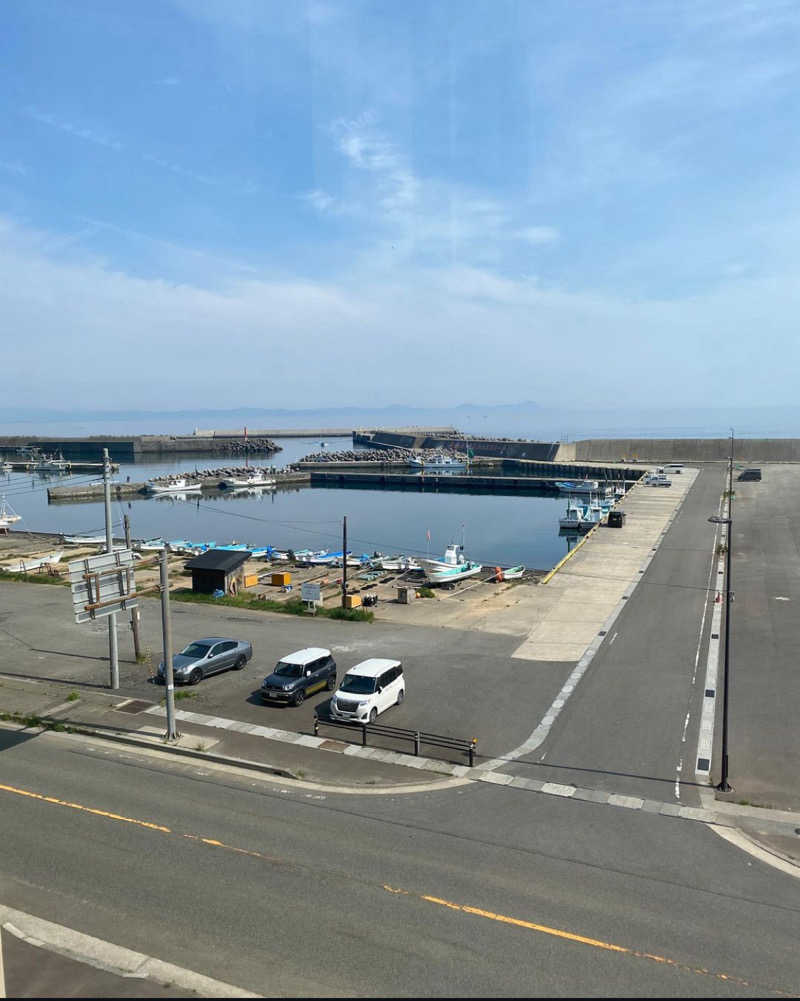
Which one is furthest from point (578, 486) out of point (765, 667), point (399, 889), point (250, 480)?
point (399, 889)

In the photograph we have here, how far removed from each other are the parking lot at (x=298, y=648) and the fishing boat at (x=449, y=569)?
16505mm

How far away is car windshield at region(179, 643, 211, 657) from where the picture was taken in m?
26.6

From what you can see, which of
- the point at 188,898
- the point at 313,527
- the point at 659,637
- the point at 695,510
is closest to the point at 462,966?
the point at 188,898

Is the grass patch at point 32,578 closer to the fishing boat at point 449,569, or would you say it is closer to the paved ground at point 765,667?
the fishing boat at point 449,569

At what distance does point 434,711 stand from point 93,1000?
580 inches

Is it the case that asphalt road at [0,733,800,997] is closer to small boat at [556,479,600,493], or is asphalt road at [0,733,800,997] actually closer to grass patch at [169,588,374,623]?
grass patch at [169,588,374,623]

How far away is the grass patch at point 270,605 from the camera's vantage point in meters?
35.8

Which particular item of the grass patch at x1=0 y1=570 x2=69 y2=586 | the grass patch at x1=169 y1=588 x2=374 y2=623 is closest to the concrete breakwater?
the grass patch at x1=0 y1=570 x2=69 y2=586

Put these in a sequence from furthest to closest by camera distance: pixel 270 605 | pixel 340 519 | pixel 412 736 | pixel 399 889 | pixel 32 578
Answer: pixel 340 519, pixel 32 578, pixel 270 605, pixel 412 736, pixel 399 889

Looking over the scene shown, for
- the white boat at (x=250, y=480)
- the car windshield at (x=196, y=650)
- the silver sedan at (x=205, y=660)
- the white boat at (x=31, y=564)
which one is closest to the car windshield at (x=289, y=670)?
the silver sedan at (x=205, y=660)

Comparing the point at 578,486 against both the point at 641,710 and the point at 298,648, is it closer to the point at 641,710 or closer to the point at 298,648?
the point at 298,648

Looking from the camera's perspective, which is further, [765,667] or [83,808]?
[765,667]

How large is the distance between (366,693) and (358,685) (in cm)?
43

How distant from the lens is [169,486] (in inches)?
4862
